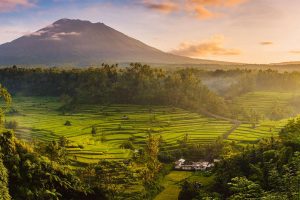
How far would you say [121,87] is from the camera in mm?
73938

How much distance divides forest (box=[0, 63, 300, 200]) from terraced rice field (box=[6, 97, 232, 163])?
6.0 inches

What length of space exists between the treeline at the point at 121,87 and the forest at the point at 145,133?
0.72 feet

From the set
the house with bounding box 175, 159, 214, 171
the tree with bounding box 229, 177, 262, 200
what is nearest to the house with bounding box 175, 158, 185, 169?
the house with bounding box 175, 159, 214, 171

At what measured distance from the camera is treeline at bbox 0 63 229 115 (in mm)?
71625

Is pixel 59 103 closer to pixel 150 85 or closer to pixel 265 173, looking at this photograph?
pixel 150 85

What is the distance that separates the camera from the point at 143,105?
7056 centimetres

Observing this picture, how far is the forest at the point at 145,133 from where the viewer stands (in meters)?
13.1

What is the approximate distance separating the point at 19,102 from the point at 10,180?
222 feet

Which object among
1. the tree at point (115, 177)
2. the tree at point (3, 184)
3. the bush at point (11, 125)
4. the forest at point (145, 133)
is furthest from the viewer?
the bush at point (11, 125)

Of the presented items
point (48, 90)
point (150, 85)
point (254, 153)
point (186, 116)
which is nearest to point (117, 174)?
point (254, 153)

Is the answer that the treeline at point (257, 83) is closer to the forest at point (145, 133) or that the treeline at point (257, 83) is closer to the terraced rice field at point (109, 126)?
the forest at point (145, 133)

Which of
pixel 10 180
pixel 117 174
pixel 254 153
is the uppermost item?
pixel 10 180

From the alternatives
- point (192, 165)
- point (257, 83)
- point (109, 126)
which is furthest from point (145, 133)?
point (257, 83)

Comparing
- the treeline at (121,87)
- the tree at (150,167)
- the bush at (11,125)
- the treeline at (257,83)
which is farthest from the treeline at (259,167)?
the treeline at (257,83)
